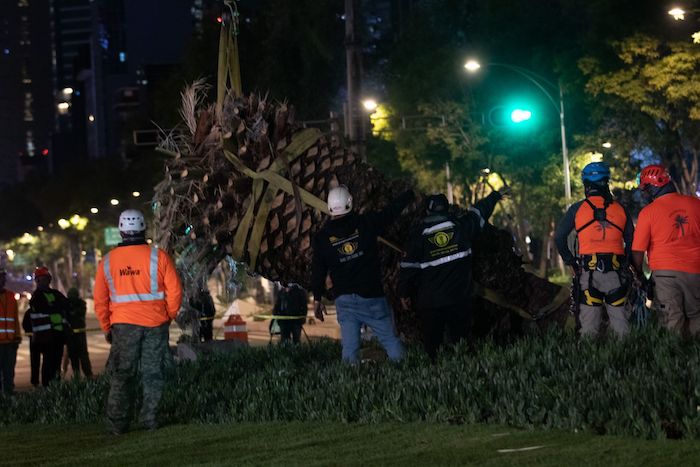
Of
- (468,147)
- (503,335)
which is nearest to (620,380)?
(503,335)

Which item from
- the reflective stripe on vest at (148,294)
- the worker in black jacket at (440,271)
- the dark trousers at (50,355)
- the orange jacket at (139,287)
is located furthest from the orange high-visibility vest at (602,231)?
the dark trousers at (50,355)

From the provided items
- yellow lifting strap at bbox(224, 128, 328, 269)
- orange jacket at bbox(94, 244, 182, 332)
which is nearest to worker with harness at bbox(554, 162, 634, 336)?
yellow lifting strap at bbox(224, 128, 328, 269)

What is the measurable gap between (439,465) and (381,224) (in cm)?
400

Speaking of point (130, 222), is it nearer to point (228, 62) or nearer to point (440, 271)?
point (228, 62)

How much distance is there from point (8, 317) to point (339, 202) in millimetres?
8558

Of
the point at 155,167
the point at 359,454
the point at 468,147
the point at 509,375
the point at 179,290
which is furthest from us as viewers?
the point at 155,167

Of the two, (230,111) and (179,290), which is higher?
(230,111)

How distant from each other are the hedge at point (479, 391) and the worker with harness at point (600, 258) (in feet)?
1.11

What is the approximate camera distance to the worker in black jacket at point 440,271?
11.5 meters

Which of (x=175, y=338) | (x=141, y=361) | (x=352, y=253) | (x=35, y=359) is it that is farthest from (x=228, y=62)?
(x=175, y=338)

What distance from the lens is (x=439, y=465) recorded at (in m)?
7.87

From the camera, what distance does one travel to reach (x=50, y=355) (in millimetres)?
21094

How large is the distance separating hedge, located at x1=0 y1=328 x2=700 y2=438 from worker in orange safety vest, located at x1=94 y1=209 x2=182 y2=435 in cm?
45

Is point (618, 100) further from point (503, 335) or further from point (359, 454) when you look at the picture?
point (359, 454)
